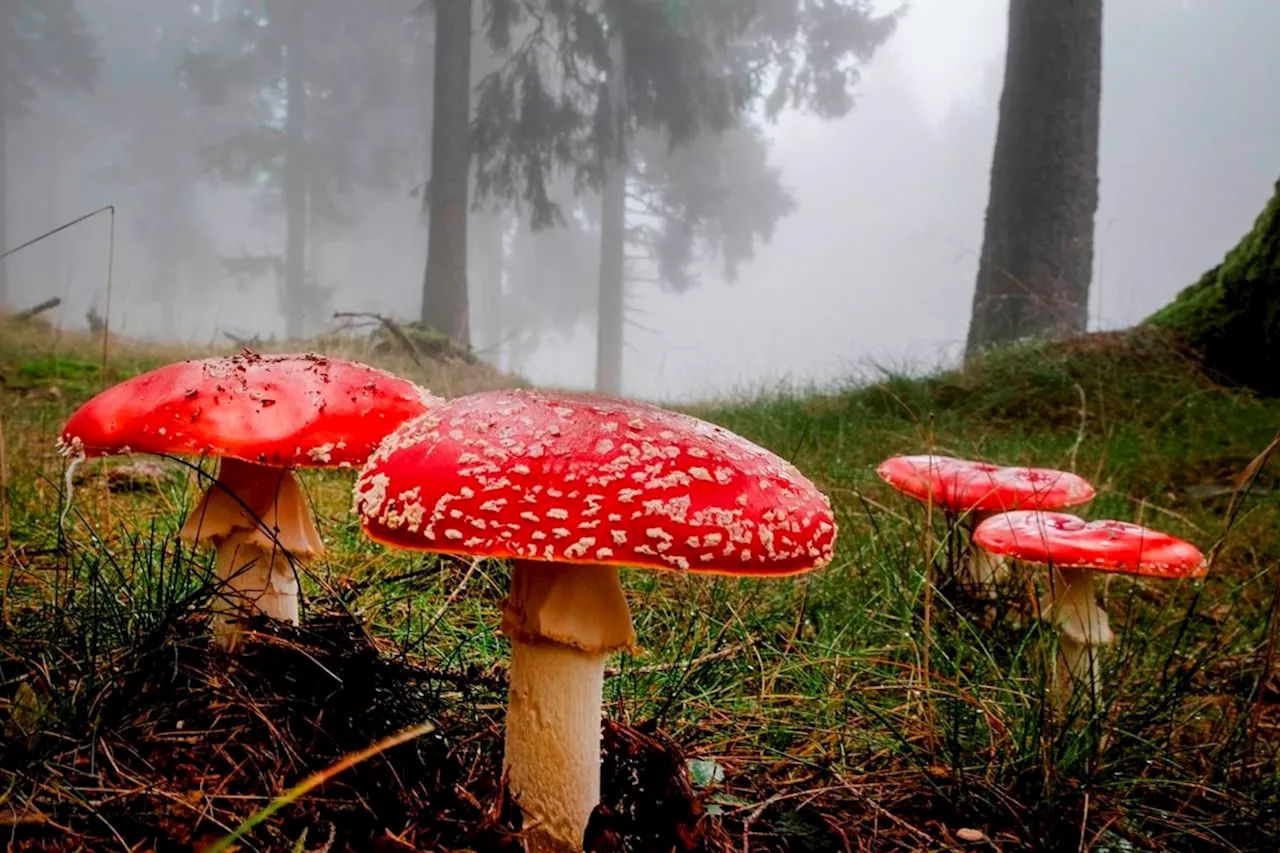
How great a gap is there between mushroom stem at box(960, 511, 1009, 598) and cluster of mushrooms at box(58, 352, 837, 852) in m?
1.61

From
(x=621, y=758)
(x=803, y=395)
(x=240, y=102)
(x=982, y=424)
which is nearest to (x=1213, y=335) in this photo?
(x=982, y=424)

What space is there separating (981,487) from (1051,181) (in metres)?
6.82

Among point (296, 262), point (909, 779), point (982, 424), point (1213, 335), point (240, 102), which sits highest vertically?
point (240, 102)

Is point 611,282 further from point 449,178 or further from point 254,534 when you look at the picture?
point 254,534

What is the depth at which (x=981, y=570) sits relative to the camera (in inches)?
108

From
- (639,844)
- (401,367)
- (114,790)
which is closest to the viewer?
(114,790)

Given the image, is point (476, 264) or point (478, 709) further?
point (476, 264)

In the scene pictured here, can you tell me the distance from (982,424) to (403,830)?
4948mm

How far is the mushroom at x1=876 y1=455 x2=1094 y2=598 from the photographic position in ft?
7.93

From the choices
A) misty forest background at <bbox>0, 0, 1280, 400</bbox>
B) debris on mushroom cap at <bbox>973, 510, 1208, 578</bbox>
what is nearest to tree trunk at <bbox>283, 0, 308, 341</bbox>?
misty forest background at <bbox>0, 0, 1280, 400</bbox>

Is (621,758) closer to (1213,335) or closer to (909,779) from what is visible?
(909,779)

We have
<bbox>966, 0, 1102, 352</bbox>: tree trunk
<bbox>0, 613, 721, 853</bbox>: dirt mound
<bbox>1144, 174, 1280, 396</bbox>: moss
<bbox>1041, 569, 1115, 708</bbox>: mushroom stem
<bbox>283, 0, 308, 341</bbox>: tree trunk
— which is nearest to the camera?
<bbox>0, 613, 721, 853</bbox>: dirt mound

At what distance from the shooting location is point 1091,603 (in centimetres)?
218

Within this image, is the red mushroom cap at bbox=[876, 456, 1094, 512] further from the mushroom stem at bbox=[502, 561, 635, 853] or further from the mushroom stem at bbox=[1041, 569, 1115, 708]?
the mushroom stem at bbox=[502, 561, 635, 853]
